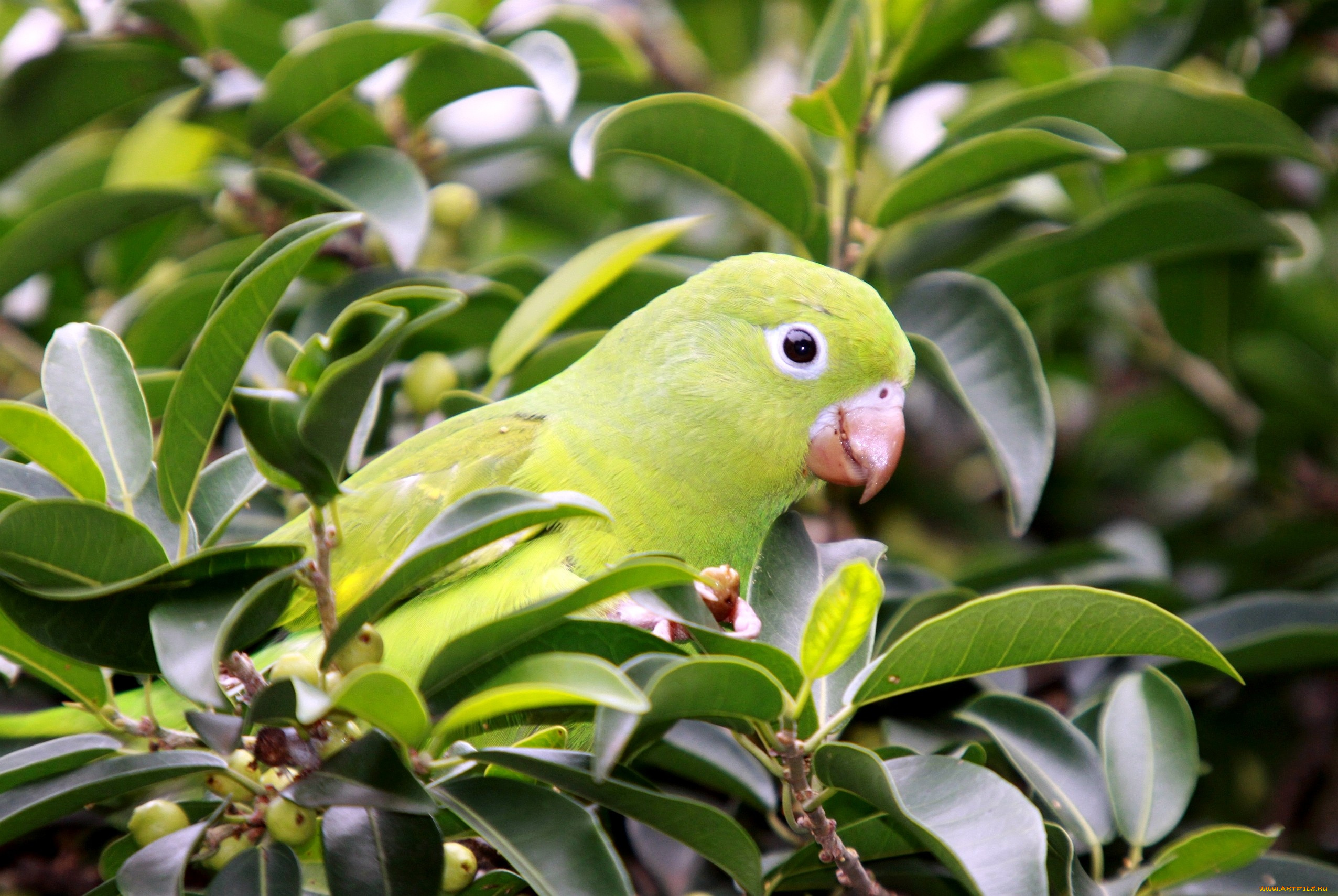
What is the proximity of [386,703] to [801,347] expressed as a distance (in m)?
0.94

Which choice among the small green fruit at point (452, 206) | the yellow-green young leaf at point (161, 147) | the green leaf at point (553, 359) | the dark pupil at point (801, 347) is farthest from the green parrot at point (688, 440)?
the yellow-green young leaf at point (161, 147)

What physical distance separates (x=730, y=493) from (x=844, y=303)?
35 cm

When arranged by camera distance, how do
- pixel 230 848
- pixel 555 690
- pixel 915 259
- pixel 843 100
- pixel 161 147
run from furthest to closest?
pixel 915 259, pixel 161 147, pixel 843 100, pixel 230 848, pixel 555 690

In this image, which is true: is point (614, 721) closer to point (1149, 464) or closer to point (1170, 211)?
point (1170, 211)

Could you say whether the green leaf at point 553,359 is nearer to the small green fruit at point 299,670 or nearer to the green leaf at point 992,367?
the green leaf at point 992,367

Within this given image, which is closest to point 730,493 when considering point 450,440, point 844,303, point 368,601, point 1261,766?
point 844,303

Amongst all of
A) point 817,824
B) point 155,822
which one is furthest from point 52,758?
point 817,824

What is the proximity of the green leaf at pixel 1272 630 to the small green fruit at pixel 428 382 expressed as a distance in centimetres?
139

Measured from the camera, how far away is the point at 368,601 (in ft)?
3.33

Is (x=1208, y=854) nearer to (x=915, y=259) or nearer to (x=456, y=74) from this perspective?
(x=915, y=259)

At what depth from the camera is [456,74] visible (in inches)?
78.4

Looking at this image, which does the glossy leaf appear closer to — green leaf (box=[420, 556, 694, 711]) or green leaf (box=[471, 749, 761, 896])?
green leaf (box=[471, 749, 761, 896])

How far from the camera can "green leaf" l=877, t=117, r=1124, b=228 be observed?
64.1 inches

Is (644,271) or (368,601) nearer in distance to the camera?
(368,601)
